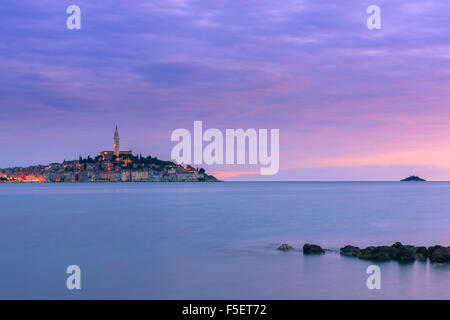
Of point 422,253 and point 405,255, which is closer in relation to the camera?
point 405,255

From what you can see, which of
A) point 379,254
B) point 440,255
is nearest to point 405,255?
point 379,254

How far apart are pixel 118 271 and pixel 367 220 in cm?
2867

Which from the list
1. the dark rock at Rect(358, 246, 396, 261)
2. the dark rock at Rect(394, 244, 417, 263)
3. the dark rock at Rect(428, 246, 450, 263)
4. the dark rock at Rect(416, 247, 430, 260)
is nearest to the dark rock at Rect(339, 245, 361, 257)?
the dark rock at Rect(358, 246, 396, 261)

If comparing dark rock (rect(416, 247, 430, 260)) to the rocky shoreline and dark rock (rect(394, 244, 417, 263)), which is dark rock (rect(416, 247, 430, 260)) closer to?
the rocky shoreline

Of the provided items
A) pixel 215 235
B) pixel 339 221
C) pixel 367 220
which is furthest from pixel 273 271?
pixel 367 220

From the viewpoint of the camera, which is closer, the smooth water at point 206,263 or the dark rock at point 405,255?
the smooth water at point 206,263

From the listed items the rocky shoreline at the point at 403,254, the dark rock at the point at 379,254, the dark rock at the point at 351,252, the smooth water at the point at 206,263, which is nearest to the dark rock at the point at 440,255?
the rocky shoreline at the point at 403,254

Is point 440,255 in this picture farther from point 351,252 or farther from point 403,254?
point 351,252

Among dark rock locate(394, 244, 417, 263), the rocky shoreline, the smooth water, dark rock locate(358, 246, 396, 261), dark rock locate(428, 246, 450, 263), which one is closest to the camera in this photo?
the smooth water

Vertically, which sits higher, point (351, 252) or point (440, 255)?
point (440, 255)

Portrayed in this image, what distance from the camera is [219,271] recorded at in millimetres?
18828

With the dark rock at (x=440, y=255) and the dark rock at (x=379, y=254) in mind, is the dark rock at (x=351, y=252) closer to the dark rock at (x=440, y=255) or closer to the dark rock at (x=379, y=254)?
the dark rock at (x=379, y=254)

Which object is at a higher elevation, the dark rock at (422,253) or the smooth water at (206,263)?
the dark rock at (422,253)

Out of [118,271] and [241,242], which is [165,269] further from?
[241,242]
